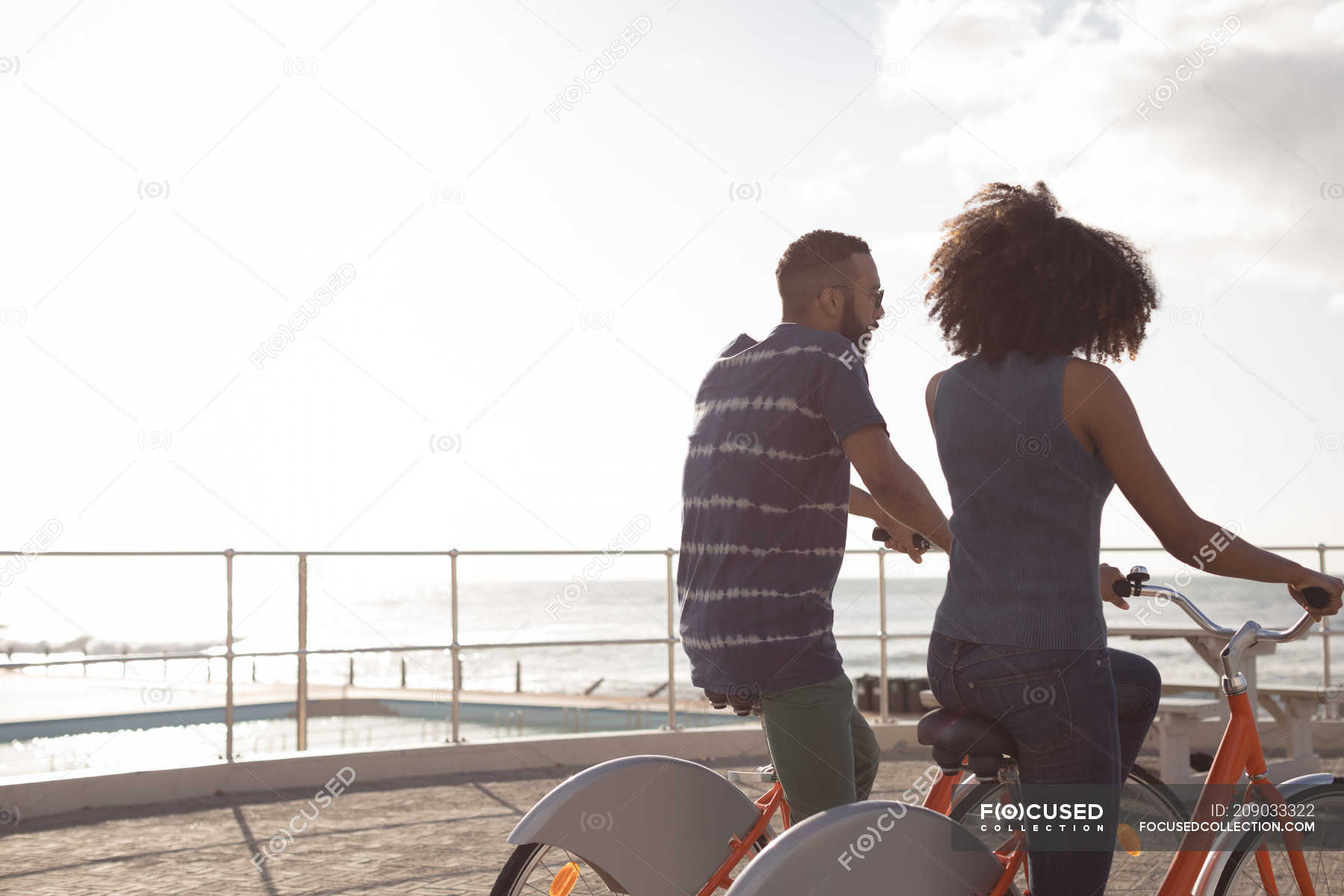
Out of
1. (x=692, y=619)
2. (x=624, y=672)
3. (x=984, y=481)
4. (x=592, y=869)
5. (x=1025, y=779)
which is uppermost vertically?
(x=984, y=481)

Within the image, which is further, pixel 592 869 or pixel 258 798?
pixel 258 798

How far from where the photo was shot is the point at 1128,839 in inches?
72.0

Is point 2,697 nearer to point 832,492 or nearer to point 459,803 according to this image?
point 459,803

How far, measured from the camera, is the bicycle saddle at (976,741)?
5.23ft

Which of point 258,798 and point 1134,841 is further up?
point 1134,841

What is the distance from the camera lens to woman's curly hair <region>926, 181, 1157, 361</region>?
159 cm

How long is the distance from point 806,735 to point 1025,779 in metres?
0.36

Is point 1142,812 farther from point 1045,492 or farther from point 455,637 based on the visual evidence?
point 455,637

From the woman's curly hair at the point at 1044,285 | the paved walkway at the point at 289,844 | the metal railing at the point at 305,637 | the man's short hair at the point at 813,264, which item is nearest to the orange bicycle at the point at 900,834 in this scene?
the woman's curly hair at the point at 1044,285

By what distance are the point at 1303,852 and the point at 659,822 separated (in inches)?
40.6

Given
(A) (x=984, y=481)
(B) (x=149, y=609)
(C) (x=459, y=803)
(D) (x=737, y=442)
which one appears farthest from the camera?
(B) (x=149, y=609)

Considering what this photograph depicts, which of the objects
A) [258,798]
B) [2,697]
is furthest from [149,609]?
[258,798]

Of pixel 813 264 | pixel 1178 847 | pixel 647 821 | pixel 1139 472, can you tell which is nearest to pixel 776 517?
pixel 813 264

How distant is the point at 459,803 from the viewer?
5.33 meters
